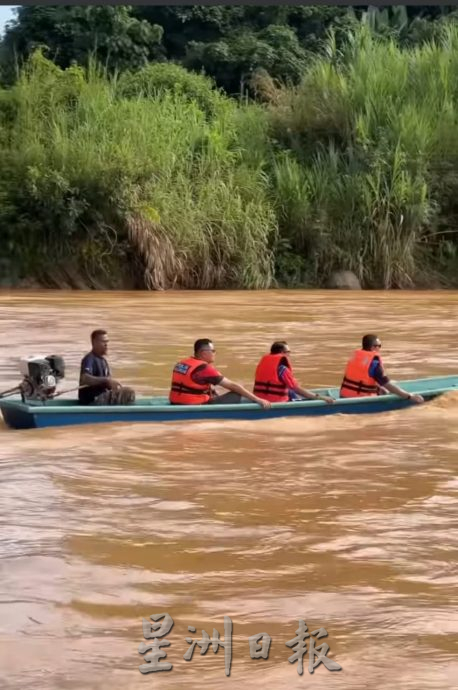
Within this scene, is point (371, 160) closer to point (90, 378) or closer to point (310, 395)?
point (310, 395)

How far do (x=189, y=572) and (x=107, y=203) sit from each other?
19294 mm

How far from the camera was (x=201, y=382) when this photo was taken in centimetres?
1067

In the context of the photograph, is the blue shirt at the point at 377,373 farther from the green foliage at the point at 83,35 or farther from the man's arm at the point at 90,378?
the green foliage at the point at 83,35

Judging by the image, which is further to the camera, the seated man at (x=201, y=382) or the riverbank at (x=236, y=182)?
the riverbank at (x=236, y=182)

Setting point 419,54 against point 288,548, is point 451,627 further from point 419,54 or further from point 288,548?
point 419,54

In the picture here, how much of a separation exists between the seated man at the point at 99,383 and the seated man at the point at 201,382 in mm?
384

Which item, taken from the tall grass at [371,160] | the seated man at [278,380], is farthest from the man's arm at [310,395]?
the tall grass at [371,160]

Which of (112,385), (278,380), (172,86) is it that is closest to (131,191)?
(172,86)

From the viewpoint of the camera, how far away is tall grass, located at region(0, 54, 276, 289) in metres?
25.3

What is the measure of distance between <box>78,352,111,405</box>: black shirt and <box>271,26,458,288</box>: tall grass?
15.4 m

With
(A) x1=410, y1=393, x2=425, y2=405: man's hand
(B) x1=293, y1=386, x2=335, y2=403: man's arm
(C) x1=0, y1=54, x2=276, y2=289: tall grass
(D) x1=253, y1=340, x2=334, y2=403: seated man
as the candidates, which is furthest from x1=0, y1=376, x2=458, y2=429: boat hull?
(C) x1=0, y1=54, x2=276, y2=289: tall grass

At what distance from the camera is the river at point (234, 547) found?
5.48m

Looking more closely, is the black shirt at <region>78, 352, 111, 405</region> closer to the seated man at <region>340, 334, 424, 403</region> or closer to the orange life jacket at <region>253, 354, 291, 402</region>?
the orange life jacket at <region>253, 354, 291, 402</region>

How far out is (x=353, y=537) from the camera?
727 centimetres
